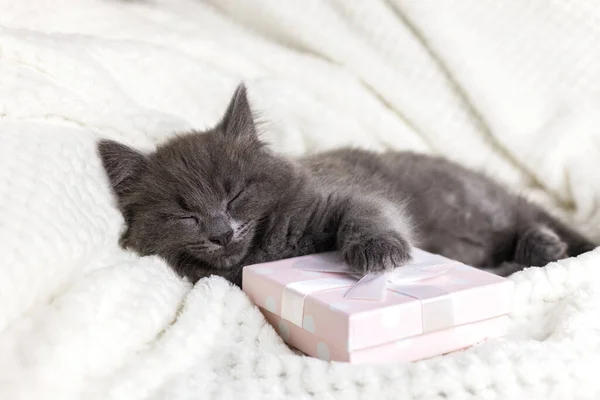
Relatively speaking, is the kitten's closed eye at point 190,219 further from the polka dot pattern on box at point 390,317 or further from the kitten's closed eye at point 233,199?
the polka dot pattern on box at point 390,317

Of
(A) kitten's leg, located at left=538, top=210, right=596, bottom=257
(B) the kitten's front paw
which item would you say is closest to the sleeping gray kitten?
(B) the kitten's front paw

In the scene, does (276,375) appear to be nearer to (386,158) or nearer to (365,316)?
(365,316)

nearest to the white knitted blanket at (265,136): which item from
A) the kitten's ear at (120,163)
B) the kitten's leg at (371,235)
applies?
the kitten's ear at (120,163)

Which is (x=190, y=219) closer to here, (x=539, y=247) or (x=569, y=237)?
(x=539, y=247)

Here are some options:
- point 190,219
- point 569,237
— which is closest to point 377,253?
point 190,219

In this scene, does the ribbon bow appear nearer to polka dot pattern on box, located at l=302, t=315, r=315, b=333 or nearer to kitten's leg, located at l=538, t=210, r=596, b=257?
polka dot pattern on box, located at l=302, t=315, r=315, b=333

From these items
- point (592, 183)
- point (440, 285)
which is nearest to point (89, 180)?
point (440, 285)
